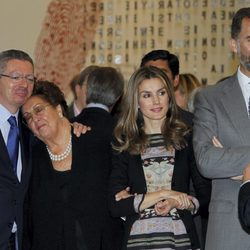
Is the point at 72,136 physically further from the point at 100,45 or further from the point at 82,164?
the point at 100,45

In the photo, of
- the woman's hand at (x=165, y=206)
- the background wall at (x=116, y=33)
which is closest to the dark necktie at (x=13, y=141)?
the woman's hand at (x=165, y=206)

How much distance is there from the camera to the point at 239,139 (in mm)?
3395

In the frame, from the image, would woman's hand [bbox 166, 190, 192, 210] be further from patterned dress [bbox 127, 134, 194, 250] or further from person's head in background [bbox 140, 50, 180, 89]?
person's head in background [bbox 140, 50, 180, 89]

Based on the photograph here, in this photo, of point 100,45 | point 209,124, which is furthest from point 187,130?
point 100,45

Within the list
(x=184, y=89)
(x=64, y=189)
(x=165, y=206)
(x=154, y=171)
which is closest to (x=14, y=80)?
(x=64, y=189)

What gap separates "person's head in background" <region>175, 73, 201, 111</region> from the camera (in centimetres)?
527

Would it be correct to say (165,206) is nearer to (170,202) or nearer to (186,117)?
(170,202)

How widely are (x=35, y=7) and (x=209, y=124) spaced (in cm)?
397

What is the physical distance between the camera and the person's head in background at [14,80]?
396 cm

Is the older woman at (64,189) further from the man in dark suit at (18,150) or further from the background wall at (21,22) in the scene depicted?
the background wall at (21,22)

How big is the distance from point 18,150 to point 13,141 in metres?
0.06

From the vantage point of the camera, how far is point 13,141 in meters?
3.99

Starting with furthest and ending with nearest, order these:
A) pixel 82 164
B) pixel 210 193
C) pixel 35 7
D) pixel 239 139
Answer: pixel 35 7, pixel 82 164, pixel 210 193, pixel 239 139

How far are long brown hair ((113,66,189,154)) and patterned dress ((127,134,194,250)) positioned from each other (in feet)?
0.22
